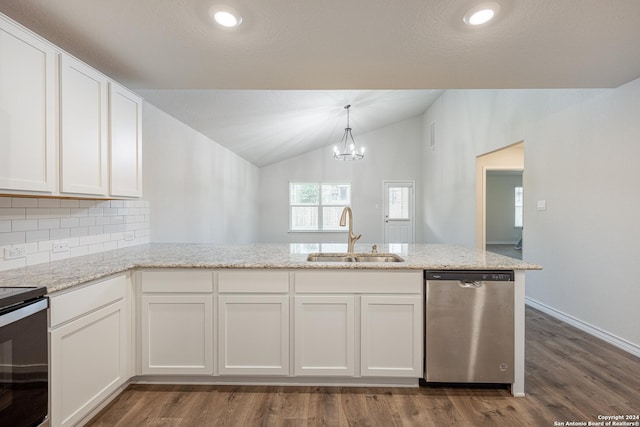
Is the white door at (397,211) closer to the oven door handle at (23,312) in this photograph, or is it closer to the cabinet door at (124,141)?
the cabinet door at (124,141)

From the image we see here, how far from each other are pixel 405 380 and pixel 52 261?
8.14ft

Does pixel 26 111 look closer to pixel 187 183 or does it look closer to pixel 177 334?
pixel 177 334

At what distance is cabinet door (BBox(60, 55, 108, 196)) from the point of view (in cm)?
179

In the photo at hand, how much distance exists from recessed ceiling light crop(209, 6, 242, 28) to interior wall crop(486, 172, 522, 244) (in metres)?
10.6

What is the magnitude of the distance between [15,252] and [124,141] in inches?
37.3

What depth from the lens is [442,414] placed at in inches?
73.8

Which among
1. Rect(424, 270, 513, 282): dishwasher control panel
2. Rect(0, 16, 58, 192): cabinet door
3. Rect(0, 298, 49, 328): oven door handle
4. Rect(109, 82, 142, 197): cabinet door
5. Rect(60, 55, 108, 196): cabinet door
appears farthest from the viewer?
Rect(109, 82, 142, 197): cabinet door

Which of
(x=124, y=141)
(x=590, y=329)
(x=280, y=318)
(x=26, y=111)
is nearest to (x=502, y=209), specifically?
(x=590, y=329)

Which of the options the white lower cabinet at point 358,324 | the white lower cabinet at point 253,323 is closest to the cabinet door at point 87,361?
the white lower cabinet at point 253,323

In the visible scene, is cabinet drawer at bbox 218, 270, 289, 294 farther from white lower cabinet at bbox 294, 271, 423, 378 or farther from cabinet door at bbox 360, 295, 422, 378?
cabinet door at bbox 360, 295, 422, 378

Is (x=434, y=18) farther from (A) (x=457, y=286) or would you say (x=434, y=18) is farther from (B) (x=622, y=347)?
(B) (x=622, y=347)

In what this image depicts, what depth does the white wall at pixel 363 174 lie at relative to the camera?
26.2 ft

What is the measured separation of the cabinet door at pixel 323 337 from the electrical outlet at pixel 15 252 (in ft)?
5.46

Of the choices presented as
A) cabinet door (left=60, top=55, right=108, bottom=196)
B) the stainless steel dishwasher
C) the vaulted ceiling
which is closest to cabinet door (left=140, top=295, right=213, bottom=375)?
cabinet door (left=60, top=55, right=108, bottom=196)
